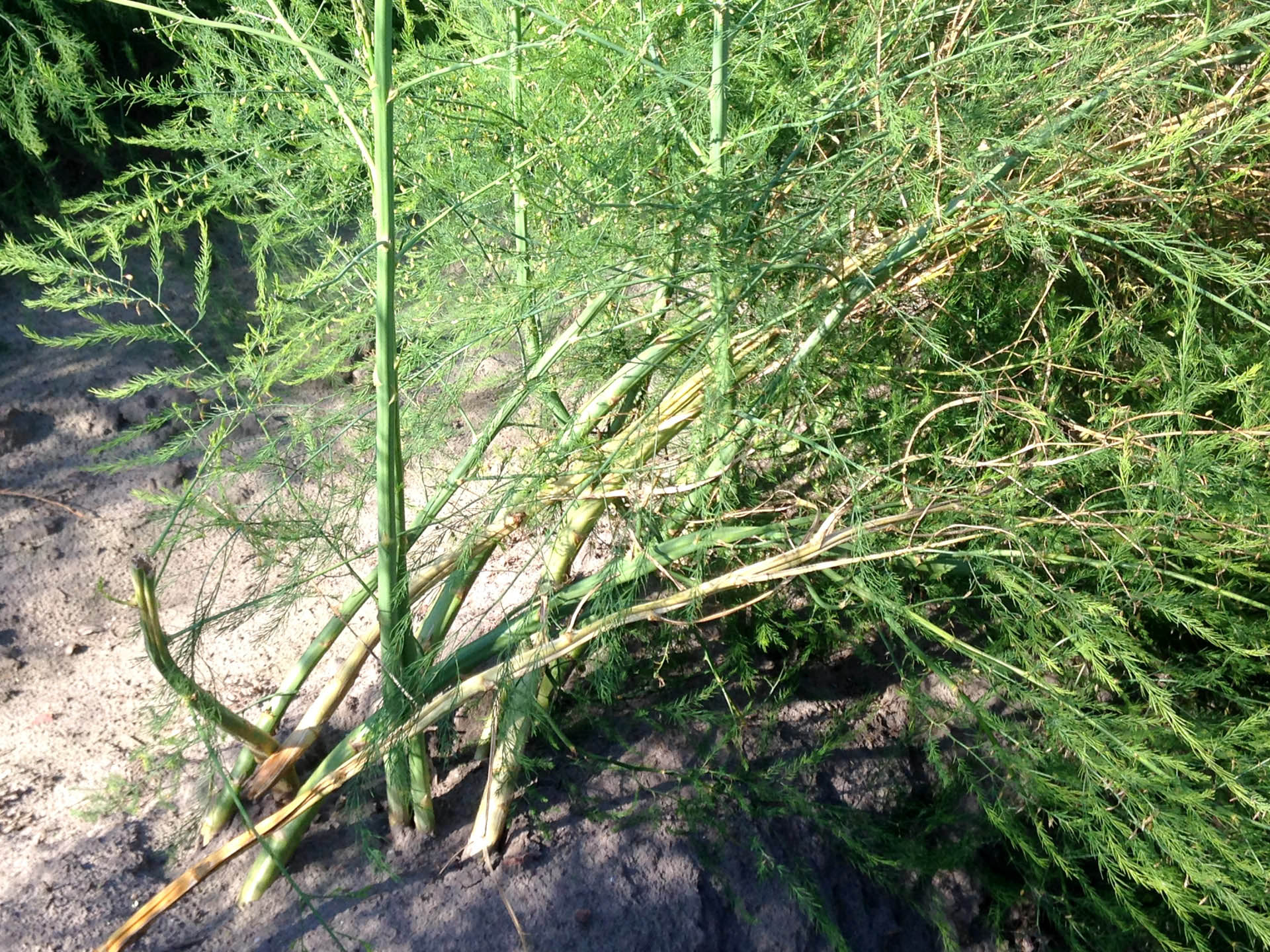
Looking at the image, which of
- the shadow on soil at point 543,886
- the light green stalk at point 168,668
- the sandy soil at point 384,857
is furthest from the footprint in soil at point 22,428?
the light green stalk at point 168,668

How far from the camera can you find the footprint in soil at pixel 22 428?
2785 mm

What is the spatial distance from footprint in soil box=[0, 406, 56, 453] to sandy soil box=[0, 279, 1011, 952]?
2.11 ft

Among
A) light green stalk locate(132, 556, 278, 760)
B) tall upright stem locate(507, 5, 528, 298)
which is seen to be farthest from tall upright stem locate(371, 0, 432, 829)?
tall upright stem locate(507, 5, 528, 298)

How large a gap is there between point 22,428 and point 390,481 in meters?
1.95

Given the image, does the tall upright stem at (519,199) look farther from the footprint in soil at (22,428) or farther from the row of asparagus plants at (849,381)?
the footprint in soil at (22,428)

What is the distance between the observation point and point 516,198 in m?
1.94

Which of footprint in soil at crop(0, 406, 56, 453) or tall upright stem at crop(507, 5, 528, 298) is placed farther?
footprint in soil at crop(0, 406, 56, 453)

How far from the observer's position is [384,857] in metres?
1.73

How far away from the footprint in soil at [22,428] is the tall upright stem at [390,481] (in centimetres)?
175

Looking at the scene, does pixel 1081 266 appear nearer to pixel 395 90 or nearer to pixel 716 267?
pixel 716 267

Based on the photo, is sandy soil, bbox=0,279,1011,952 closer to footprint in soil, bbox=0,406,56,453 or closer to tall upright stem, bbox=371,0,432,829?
tall upright stem, bbox=371,0,432,829

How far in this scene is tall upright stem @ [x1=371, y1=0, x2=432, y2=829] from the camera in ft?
4.01

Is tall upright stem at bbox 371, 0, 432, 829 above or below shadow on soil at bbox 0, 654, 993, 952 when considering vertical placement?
above

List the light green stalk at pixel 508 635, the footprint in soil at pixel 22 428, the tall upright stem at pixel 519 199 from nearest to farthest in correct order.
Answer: the light green stalk at pixel 508 635 → the tall upright stem at pixel 519 199 → the footprint in soil at pixel 22 428
